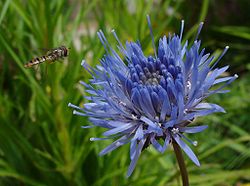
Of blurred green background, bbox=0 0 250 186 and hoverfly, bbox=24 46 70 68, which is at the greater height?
hoverfly, bbox=24 46 70 68

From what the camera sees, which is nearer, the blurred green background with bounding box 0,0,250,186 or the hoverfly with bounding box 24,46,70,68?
the hoverfly with bounding box 24,46,70,68

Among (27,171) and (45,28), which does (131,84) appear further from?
(27,171)

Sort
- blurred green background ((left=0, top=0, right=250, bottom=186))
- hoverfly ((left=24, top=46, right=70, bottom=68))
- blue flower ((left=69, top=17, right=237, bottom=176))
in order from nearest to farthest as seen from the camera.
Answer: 1. blue flower ((left=69, top=17, right=237, bottom=176))
2. hoverfly ((left=24, top=46, right=70, bottom=68))
3. blurred green background ((left=0, top=0, right=250, bottom=186))

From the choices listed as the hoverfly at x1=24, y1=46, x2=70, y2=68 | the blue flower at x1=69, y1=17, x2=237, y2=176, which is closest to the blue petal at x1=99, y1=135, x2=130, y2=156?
the blue flower at x1=69, y1=17, x2=237, y2=176

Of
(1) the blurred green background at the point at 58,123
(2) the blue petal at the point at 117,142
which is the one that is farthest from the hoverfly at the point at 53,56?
(2) the blue petal at the point at 117,142

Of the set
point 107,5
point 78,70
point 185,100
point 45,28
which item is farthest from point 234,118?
point 185,100

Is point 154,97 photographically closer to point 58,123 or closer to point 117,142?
point 117,142

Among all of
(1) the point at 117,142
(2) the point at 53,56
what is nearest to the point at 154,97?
(1) the point at 117,142

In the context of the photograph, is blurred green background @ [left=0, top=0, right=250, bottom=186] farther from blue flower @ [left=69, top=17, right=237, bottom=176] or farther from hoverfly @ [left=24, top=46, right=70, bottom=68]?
blue flower @ [left=69, top=17, right=237, bottom=176]

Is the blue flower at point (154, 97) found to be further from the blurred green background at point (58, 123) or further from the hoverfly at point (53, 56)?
the blurred green background at point (58, 123)
